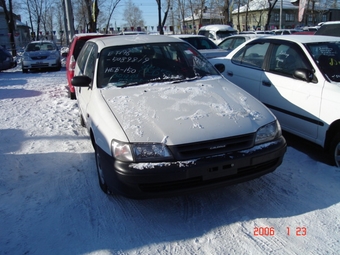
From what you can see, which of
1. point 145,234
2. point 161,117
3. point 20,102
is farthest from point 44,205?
point 20,102

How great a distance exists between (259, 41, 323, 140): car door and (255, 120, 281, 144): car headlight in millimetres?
1148

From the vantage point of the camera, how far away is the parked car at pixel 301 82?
398cm

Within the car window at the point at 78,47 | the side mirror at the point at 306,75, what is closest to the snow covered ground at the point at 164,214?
the side mirror at the point at 306,75

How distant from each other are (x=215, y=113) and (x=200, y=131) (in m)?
0.37

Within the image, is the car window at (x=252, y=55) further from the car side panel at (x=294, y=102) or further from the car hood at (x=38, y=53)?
the car hood at (x=38, y=53)

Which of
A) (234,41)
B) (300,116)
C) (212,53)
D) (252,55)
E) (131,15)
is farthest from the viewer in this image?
(131,15)

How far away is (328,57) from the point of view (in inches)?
175

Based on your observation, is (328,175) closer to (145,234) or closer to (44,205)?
A: (145,234)

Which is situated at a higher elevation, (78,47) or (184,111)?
(78,47)

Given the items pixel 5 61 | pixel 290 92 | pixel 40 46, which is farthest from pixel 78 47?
pixel 40 46

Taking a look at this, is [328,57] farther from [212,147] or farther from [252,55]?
[212,147]

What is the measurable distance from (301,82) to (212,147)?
2225 millimetres

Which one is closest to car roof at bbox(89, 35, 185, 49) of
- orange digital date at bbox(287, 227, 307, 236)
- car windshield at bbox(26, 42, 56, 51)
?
orange digital date at bbox(287, 227, 307, 236)

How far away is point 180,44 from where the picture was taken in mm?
4680
